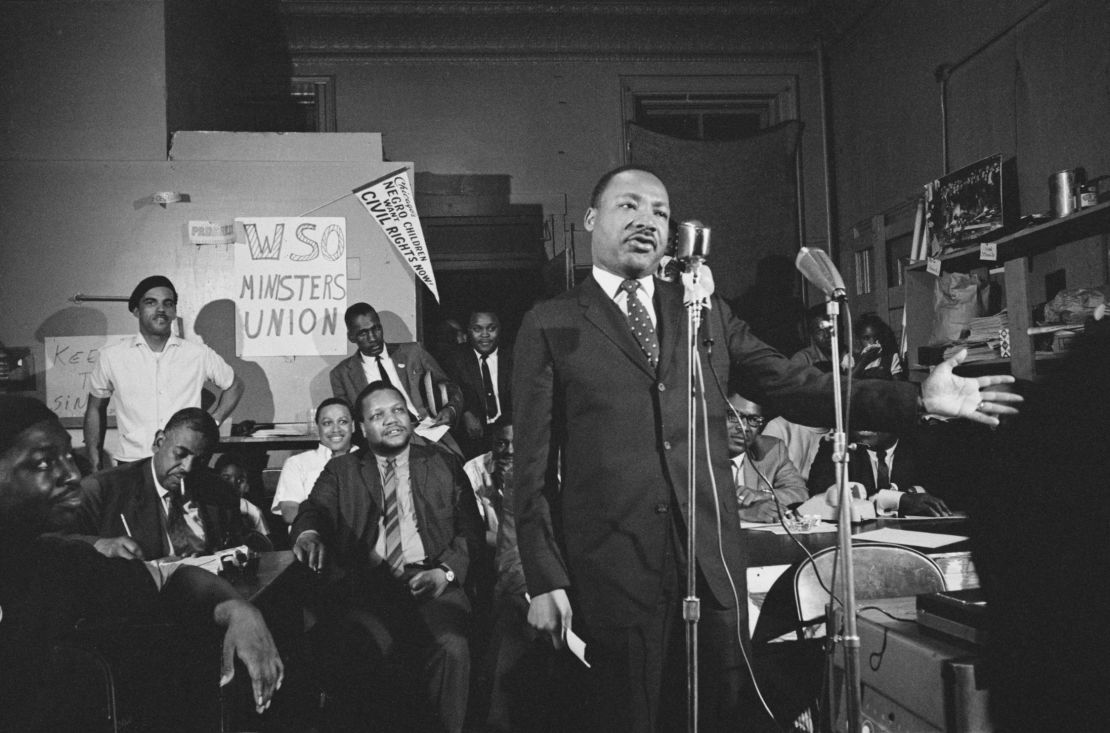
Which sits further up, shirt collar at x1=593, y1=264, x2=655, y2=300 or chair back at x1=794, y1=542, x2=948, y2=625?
shirt collar at x1=593, y1=264, x2=655, y2=300

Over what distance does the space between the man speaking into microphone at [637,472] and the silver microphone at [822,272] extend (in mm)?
244

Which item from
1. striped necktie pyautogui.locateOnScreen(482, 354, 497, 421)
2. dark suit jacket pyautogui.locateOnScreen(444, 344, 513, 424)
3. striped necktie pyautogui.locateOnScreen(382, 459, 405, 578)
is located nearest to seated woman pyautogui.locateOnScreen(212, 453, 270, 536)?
striped necktie pyautogui.locateOnScreen(382, 459, 405, 578)

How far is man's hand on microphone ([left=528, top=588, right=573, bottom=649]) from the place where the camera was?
1.81 m

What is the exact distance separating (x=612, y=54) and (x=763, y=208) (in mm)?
2265

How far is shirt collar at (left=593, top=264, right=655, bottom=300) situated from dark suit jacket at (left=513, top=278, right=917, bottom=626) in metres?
0.04

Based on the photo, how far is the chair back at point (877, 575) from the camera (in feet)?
8.35

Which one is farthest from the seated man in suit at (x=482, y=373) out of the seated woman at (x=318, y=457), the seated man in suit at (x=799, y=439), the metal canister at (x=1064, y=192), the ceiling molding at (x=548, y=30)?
the metal canister at (x=1064, y=192)

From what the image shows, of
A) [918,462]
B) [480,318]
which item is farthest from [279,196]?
[918,462]

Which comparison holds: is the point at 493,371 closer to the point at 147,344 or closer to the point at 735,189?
the point at 147,344

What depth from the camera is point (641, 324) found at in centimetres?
199

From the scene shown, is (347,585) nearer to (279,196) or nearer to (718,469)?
(718,469)

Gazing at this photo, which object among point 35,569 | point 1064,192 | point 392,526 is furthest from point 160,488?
point 1064,192

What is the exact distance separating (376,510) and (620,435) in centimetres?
226

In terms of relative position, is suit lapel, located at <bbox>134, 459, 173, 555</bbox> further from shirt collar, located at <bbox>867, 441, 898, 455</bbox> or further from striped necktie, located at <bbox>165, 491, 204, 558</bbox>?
shirt collar, located at <bbox>867, 441, 898, 455</bbox>
